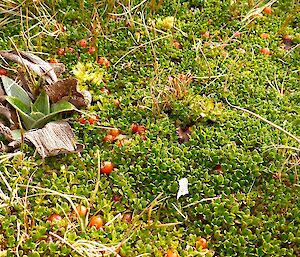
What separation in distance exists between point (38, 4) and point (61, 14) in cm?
13

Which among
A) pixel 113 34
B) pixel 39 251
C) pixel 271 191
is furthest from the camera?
pixel 113 34

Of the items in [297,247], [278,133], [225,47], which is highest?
[225,47]

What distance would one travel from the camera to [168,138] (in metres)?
2.50

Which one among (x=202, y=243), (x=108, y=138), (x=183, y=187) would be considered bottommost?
(x=202, y=243)

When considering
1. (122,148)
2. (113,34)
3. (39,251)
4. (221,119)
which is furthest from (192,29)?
(39,251)

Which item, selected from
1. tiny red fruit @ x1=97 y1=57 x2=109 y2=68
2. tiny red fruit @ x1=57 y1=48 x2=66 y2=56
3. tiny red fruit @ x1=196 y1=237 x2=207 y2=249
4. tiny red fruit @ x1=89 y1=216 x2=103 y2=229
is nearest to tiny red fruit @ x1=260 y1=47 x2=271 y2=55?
tiny red fruit @ x1=97 y1=57 x2=109 y2=68

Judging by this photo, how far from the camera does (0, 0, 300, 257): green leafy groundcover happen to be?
7.02 feet

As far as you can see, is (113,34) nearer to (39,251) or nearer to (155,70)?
(155,70)

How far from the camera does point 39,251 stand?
6.59 ft

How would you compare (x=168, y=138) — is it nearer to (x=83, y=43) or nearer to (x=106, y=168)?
(x=106, y=168)

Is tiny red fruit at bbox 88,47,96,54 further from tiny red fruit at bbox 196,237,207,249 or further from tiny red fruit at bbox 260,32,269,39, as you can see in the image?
tiny red fruit at bbox 196,237,207,249

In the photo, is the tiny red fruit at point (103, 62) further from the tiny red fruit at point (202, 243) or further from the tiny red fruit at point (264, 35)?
the tiny red fruit at point (202, 243)

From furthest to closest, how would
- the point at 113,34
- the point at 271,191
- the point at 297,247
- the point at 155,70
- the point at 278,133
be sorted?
the point at 113,34
the point at 155,70
the point at 278,133
the point at 271,191
the point at 297,247

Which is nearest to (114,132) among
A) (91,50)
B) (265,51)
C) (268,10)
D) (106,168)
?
(106,168)
